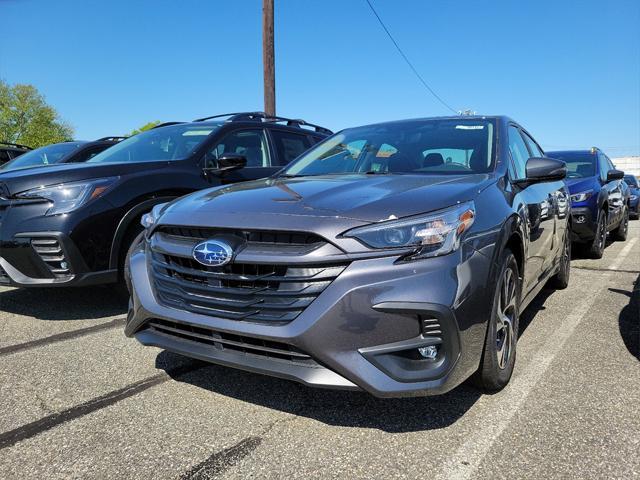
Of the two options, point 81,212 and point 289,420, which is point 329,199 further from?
point 81,212

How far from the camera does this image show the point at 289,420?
256 cm

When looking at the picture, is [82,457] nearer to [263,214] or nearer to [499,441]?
[263,214]

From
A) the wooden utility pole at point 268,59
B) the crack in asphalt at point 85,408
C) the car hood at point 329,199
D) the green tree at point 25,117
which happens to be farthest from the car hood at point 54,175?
the green tree at point 25,117

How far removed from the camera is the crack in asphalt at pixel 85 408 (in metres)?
2.44

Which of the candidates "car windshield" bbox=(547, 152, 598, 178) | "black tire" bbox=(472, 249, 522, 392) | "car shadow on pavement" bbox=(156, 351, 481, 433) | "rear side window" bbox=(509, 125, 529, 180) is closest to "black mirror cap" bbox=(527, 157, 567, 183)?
"rear side window" bbox=(509, 125, 529, 180)

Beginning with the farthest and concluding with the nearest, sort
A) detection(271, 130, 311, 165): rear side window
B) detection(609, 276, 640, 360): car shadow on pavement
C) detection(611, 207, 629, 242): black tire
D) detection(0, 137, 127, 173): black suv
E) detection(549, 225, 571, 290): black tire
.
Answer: detection(611, 207, 629, 242): black tire
detection(0, 137, 127, 173): black suv
detection(271, 130, 311, 165): rear side window
detection(549, 225, 571, 290): black tire
detection(609, 276, 640, 360): car shadow on pavement

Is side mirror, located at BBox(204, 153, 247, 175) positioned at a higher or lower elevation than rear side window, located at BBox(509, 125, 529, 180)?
lower

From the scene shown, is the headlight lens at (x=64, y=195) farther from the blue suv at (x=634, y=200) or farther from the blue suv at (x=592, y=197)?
the blue suv at (x=634, y=200)

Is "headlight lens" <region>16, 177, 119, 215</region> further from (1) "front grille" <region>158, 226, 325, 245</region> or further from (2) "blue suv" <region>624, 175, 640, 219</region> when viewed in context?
(2) "blue suv" <region>624, 175, 640, 219</region>

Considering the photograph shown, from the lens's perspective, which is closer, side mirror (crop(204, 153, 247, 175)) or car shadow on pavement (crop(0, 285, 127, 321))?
car shadow on pavement (crop(0, 285, 127, 321))

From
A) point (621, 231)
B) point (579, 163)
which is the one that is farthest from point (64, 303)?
point (621, 231)

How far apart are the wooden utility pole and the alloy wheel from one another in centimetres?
959

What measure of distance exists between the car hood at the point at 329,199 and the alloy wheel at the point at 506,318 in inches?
21.5

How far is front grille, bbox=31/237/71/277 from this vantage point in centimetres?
390
